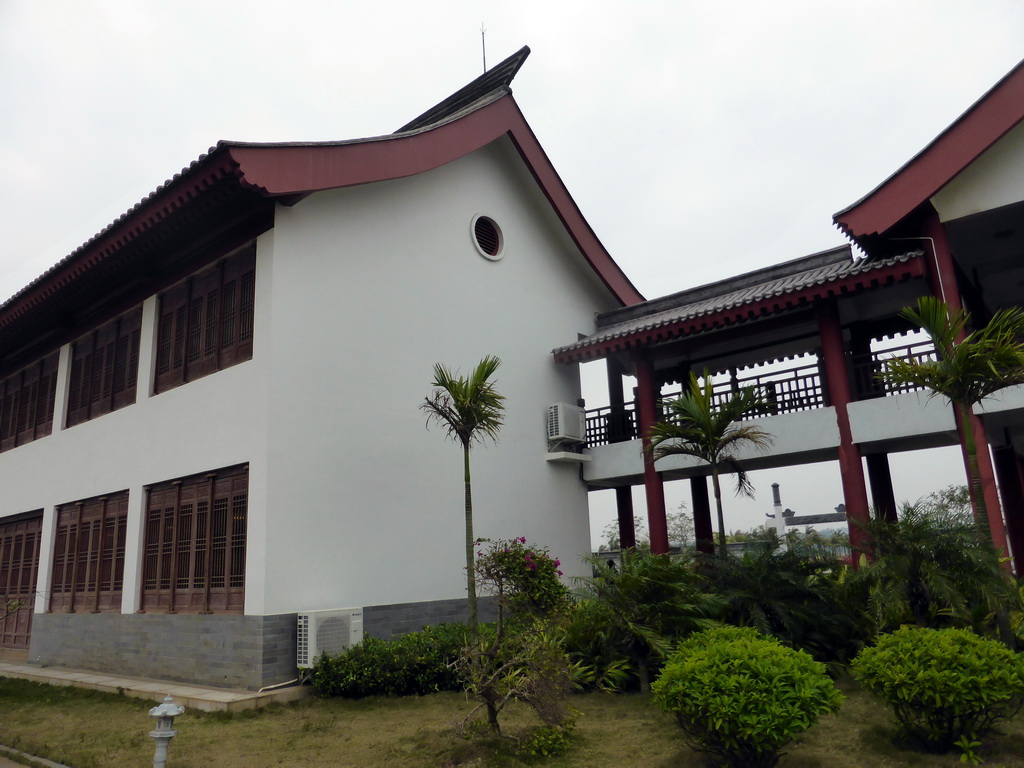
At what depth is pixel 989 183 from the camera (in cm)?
1051

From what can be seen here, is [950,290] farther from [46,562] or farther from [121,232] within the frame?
[46,562]

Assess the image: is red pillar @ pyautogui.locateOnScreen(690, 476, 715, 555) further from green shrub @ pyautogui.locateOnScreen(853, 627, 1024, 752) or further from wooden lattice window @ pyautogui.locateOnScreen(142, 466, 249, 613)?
green shrub @ pyautogui.locateOnScreen(853, 627, 1024, 752)

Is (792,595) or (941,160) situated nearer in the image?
(792,595)

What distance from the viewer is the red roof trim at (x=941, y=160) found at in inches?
397

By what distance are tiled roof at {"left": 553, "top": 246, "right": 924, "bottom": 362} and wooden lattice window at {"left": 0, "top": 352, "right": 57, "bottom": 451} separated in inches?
375

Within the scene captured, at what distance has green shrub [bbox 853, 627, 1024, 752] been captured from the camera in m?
5.28

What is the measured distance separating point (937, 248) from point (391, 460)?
7707 mm

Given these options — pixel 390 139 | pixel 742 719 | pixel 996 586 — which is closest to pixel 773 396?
pixel 996 586

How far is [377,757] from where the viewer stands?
6.39 m

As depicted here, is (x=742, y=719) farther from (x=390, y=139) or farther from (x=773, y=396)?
(x=390, y=139)

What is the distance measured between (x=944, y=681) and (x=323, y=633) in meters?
6.46

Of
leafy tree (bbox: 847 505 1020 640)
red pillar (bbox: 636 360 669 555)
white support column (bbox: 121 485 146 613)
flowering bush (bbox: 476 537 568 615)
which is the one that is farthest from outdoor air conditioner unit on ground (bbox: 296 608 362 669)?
leafy tree (bbox: 847 505 1020 640)

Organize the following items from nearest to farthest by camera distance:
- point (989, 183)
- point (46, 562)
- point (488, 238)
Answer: point (989, 183)
point (488, 238)
point (46, 562)

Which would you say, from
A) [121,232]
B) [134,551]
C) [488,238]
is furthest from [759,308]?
[134,551]
